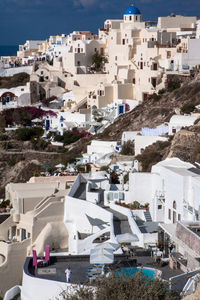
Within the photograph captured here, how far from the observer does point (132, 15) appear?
43000mm

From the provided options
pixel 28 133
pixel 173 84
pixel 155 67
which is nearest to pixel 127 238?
pixel 173 84

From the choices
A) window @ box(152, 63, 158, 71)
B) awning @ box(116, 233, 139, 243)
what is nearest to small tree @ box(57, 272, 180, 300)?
awning @ box(116, 233, 139, 243)

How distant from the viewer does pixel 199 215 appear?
1316cm

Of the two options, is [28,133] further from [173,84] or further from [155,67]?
[173,84]

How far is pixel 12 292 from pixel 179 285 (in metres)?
4.16

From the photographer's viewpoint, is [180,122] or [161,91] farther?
[161,91]

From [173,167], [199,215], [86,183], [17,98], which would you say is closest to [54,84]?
[17,98]

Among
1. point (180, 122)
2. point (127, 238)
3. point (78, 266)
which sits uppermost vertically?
point (180, 122)

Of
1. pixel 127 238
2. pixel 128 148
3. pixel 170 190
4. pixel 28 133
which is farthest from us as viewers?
pixel 28 133

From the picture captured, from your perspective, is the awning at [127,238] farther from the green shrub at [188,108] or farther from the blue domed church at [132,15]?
the blue domed church at [132,15]

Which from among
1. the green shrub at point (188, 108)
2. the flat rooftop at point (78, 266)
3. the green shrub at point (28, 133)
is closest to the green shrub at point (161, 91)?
the green shrub at point (188, 108)

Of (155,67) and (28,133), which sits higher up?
(155,67)

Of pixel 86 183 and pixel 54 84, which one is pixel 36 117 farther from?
pixel 86 183

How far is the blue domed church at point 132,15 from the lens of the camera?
43.1 meters
